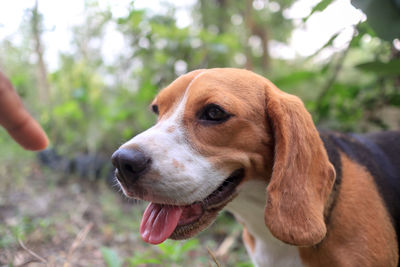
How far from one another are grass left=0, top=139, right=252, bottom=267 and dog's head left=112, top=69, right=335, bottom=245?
80 cm

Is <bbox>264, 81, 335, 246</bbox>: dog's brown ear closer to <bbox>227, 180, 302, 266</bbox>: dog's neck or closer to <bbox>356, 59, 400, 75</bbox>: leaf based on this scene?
<bbox>227, 180, 302, 266</bbox>: dog's neck

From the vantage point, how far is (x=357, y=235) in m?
1.69

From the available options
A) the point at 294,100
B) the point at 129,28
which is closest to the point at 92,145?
the point at 129,28

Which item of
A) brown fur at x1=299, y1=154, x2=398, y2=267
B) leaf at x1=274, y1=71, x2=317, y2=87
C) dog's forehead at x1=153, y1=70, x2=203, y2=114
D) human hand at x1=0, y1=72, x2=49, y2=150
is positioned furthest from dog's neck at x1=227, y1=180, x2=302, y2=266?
leaf at x1=274, y1=71, x2=317, y2=87

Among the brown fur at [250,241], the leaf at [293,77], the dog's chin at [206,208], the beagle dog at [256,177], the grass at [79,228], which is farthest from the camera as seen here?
the leaf at [293,77]

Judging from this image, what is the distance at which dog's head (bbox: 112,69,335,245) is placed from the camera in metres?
1.56

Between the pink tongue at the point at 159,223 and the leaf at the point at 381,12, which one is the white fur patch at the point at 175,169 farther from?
the leaf at the point at 381,12

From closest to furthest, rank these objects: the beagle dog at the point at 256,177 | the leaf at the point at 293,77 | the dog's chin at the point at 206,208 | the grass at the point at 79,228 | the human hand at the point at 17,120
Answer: the human hand at the point at 17,120
the beagle dog at the point at 256,177
the dog's chin at the point at 206,208
the grass at the point at 79,228
the leaf at the point at 293,77

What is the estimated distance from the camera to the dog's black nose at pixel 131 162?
147 centimetres

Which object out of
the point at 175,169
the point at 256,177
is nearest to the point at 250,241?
the point at 256,177

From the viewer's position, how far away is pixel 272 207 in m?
1.62

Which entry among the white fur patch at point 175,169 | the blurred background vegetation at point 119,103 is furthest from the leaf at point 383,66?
the white fur patch at point 175,169

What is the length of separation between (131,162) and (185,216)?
19.4 inches

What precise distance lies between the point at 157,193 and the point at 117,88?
5.89 meters
